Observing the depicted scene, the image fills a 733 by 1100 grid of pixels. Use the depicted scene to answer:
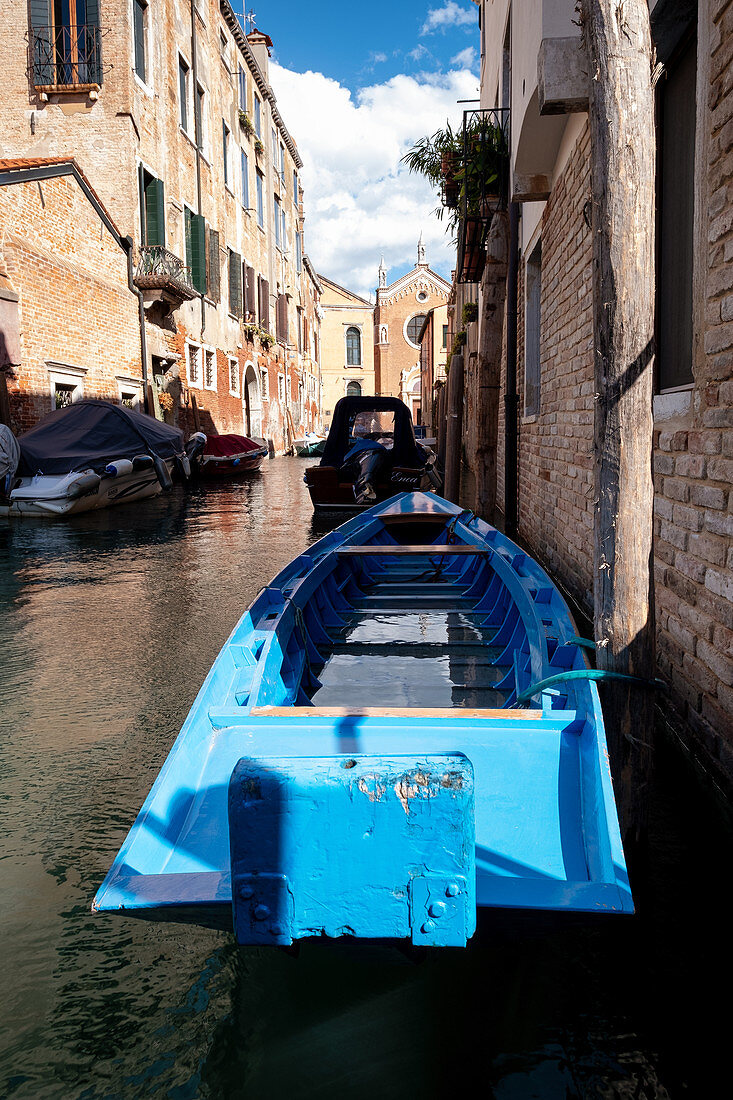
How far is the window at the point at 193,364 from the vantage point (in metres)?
19.1

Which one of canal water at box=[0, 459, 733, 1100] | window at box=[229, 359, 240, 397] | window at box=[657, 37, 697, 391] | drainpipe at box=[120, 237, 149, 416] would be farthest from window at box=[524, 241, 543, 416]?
window at box=[229, 359, 240, 397]

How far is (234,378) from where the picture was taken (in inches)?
941

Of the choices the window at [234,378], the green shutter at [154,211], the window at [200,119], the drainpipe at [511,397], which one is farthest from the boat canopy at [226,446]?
the drainpipe at [511,397]

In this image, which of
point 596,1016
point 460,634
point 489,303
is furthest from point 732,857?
point 489,303

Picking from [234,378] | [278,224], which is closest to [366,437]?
[234,378]

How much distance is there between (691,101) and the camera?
130 inches

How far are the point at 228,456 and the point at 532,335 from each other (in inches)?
437

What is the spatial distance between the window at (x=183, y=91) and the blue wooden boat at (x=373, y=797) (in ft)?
60.5

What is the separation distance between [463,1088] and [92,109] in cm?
1759

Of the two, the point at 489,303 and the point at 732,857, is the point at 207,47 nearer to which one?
the point at 489,303

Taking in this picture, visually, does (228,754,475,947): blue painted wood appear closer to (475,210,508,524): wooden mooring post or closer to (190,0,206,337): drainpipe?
(475,210,508,524): wooden mooring post

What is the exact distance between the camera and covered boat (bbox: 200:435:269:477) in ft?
59.2

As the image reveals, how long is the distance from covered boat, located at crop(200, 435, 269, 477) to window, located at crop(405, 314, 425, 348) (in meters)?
32.5

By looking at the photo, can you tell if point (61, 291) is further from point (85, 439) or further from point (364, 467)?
point (364, 467)
